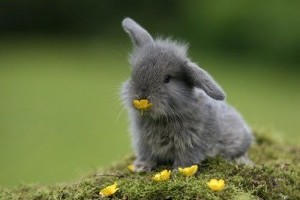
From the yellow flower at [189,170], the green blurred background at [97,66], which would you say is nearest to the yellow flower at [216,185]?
the yellow flower at [189,170]

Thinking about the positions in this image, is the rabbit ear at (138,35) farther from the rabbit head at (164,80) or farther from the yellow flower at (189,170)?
the yellow flower at (189,170)

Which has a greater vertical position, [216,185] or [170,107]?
[170,107]

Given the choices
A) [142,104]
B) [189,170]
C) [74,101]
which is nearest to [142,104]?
[142,104]

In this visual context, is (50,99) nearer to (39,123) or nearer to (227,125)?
(39,123)

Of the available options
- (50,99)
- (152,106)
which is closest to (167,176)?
(152,106)

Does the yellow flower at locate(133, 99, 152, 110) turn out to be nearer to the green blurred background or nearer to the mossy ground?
the mossy ground

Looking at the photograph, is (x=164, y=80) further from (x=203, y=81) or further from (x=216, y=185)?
(x=216, y=185)

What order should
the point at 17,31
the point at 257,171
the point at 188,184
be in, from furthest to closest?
the point at 17,31 → the point at 257,171 → the point at 188,184

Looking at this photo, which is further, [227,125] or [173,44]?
[227,125]
